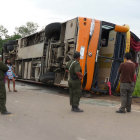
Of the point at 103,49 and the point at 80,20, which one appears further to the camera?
the point at 103,49

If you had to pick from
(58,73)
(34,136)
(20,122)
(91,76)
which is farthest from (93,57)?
(34,136)

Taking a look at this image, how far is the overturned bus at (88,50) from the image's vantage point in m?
7.85

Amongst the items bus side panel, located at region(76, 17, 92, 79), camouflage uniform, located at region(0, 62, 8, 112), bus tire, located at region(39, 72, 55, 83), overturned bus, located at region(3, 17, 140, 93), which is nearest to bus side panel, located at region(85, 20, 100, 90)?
overturned bus, located at region(3, 17, 140, 93)

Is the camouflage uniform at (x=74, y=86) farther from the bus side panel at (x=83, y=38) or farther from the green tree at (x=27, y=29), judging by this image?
the green tree at (x=27, y=29)

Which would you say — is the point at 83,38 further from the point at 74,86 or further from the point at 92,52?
the point at 74,86

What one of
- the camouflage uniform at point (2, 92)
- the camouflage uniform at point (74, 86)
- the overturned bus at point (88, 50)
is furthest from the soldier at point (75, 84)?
the overturned bus at point (88, 50)

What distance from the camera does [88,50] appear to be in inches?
308

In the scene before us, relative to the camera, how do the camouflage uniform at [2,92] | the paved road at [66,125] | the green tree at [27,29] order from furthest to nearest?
the green tree at [27,29], the camouflage uniform at [2,92], the paved road at [66,125]

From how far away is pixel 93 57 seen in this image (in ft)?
25.9

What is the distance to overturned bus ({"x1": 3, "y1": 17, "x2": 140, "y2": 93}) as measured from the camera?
785 cm

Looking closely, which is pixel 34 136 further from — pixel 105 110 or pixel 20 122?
pixel 105 110

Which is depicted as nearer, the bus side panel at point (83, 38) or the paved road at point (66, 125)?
the paved road at point (66, 125)

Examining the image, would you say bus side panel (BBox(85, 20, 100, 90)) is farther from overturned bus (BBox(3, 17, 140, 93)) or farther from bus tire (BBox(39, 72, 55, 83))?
bus tire (BBox(39, 72, 55, 83))

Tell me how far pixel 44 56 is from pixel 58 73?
148cm
